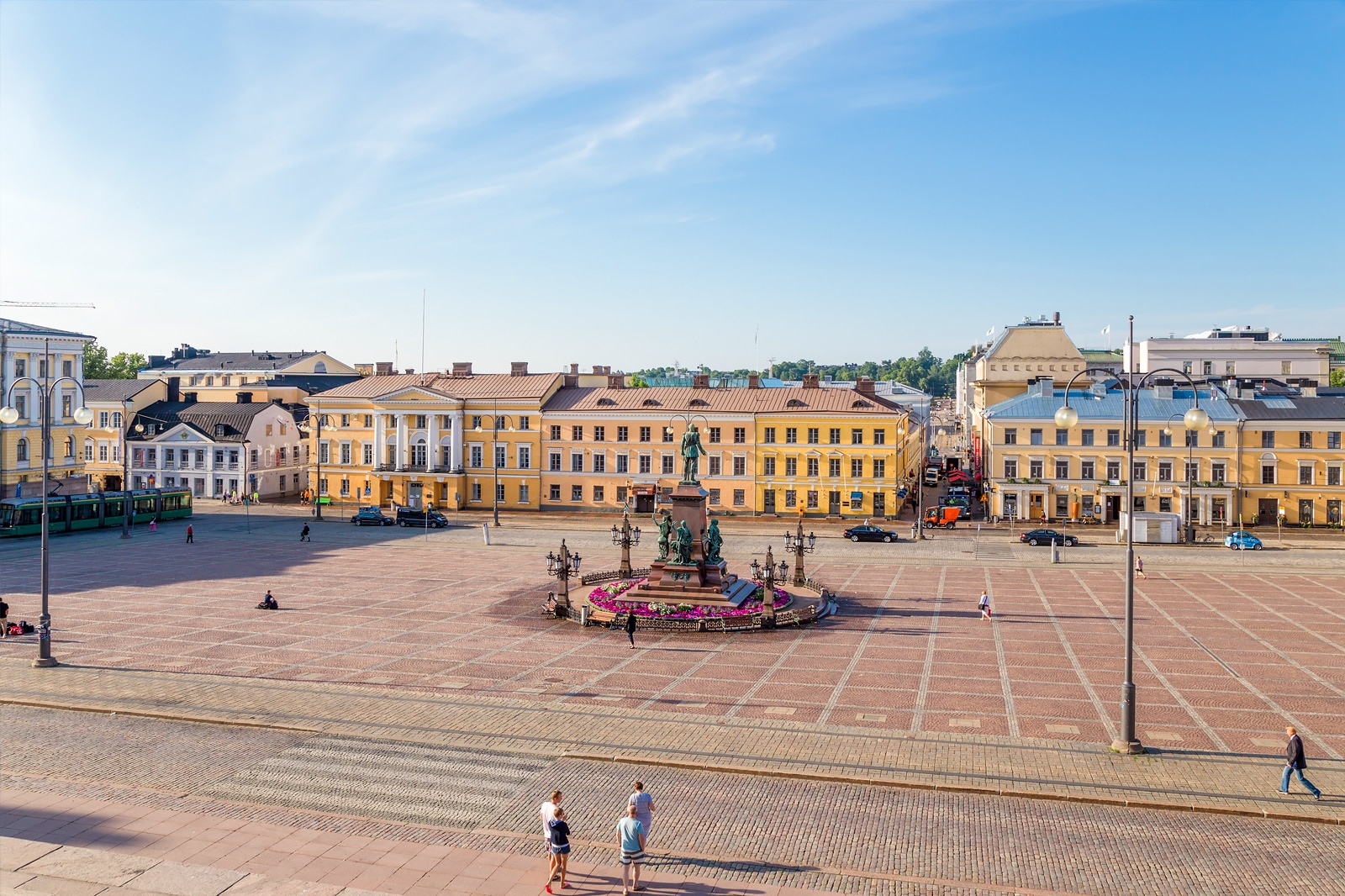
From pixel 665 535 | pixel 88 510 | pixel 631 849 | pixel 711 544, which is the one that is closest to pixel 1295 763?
pixel 631 849

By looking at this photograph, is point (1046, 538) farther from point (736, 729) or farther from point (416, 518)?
point (416, 518)

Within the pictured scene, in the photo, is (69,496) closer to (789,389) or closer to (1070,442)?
(789,389)

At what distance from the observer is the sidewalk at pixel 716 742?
813 inches

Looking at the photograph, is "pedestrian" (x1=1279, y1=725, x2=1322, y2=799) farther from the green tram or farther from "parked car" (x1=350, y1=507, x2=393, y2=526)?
the green tram

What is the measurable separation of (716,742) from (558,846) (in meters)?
8.56

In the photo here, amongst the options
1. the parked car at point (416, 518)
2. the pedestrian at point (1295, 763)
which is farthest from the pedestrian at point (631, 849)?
the parked car at point (416, 518)

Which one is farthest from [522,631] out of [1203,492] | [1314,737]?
[1203,492]

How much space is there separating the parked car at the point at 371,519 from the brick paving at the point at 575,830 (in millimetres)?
51492

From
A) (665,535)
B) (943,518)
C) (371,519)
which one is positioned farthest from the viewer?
(943,518)

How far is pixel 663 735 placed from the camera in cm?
2427

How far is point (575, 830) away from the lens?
18391 mm

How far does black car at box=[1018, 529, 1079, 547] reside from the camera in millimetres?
62622

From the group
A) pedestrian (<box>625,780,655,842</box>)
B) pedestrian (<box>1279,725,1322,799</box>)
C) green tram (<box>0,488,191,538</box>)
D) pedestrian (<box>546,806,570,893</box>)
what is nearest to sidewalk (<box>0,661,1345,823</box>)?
pedestrian (<box>1279,725,1322,799</box>)

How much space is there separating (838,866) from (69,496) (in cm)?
6954
